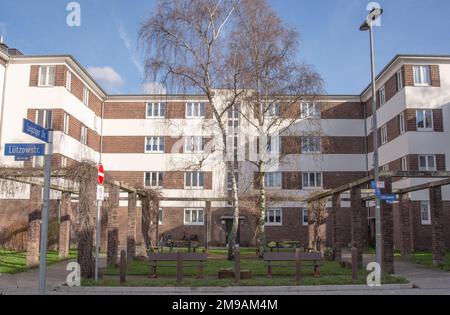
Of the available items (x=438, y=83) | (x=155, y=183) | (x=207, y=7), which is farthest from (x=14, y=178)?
(x=438, y=83)

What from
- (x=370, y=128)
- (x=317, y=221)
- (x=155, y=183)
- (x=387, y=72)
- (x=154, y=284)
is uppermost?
(x=387, y=72)

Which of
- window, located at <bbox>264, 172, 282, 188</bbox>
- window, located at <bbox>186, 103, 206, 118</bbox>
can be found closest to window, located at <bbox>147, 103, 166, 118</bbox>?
window, located at <bbox>186, 103, 206, 118</bbox>

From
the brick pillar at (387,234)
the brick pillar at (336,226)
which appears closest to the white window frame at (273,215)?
the brick pillar at (336,226)

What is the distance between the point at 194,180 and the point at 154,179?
10.8 ft

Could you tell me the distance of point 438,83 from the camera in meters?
31.3

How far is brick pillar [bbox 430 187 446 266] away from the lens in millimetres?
20672

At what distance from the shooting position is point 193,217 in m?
38.4

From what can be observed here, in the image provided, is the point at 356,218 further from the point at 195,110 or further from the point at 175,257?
the point at 195,110

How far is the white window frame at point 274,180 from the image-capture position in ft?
126

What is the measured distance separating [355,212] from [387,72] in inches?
679

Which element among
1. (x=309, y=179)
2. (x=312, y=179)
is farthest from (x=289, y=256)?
(x=312, y=179)

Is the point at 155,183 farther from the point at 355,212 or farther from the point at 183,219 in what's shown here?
the point at 355,212

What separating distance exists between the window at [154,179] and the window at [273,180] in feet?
27.8

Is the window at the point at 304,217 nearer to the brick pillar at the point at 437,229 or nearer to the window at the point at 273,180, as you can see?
the window at the point at 273,180
